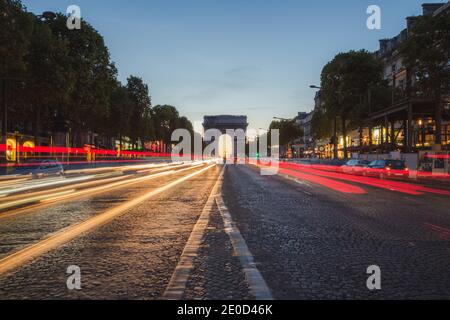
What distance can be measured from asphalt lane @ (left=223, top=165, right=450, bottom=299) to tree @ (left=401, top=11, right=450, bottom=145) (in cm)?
2303

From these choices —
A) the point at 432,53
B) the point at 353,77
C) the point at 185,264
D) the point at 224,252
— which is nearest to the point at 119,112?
the point at 353,77

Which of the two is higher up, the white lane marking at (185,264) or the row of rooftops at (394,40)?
the row of rooftops at (394,40)

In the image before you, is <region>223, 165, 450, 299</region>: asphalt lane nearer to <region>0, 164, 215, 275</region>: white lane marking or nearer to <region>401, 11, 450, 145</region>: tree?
<region>0, 164, 215, 275</region>: white lane marking

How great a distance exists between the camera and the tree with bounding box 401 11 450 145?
32.5 metres

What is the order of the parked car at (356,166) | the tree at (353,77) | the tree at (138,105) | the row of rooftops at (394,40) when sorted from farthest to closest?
the tree at (138,105) < the row of rooftops at (394,40) < the tree at (353,77) < the parked car at (356,166)

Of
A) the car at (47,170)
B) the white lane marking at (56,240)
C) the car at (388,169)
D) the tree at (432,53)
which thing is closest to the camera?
the white lane marking at (56,240)

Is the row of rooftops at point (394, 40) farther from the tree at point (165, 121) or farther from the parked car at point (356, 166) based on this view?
the tree at point (165, 121)

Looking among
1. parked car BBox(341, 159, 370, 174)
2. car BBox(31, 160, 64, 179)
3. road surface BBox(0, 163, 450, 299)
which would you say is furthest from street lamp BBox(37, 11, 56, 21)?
road surface BBox(0, 163, 450, 299)

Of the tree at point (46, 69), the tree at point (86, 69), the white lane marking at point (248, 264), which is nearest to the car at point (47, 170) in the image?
the tree at point (46, 69)

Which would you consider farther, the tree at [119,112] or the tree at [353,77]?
the tree at [119,112]

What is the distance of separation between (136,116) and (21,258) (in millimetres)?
76345

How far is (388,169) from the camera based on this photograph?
31.6 meters

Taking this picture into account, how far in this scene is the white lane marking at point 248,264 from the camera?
437cm

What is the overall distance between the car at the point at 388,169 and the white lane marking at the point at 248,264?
2415cm
